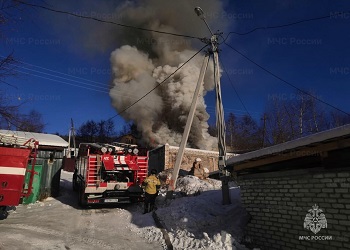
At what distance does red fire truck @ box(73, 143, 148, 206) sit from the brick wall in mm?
5579

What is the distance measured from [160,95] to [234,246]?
27803 millimetres

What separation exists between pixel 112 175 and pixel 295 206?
795cm

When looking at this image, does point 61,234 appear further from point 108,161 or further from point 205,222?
point 108,161

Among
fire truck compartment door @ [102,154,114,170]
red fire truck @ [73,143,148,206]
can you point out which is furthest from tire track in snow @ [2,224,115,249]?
fire truck compartment door @ [102,154,114,170]

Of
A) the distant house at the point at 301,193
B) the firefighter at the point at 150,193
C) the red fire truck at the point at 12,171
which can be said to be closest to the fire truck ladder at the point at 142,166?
the firefighter at the point at 150,193

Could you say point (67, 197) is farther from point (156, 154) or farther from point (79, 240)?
point (156, 154)

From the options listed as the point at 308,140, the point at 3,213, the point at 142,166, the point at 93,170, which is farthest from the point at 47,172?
the point at 308,140

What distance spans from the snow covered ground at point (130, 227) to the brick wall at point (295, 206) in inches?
24.4

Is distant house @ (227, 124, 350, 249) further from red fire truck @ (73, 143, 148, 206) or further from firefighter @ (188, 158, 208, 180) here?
firefighter @ (188, 158, 208, 180)

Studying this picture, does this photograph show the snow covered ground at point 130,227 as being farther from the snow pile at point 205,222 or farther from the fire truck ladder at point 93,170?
the fire truck ladder at point 93,170

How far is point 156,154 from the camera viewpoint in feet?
81.5

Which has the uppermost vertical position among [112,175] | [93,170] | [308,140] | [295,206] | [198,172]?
[308,140]

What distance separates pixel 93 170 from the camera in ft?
38.5

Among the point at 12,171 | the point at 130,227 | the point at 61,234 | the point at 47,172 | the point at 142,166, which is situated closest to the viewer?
the point at 61,234
